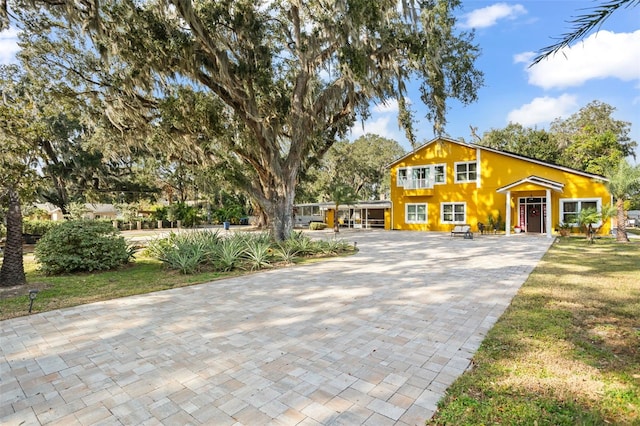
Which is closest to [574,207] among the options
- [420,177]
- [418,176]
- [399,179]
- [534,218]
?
[534,218]

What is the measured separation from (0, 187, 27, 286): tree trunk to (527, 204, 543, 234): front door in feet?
77.1

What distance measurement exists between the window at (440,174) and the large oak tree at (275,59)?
879 centimetres

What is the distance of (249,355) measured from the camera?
3633mm

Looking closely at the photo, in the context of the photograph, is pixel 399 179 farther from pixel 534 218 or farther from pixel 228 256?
pixel 228 256

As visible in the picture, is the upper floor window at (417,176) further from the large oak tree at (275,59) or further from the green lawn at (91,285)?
the green lawn at (91,285)

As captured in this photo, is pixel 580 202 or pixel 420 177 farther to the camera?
pixel 420 177

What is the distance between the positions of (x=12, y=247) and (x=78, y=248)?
1892 mm

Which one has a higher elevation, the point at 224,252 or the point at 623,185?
the point at 623,185

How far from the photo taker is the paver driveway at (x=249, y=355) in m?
2.63

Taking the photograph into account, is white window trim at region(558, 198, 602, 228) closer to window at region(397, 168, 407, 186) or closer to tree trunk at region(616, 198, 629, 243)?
tree trunk at region(616, 198, 629, 243)

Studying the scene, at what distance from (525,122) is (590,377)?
33.9m

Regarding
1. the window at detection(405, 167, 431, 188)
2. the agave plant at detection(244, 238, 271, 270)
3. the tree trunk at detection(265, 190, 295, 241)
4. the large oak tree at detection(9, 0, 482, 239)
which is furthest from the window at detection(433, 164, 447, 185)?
the agave plant at detection(244, 238, 271, 270)

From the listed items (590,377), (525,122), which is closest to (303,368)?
(590,377)

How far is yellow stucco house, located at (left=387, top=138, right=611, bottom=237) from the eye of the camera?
18.5 metres
